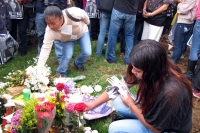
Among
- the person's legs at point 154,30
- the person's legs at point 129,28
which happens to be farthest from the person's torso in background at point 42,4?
the person's legs at point 154,30

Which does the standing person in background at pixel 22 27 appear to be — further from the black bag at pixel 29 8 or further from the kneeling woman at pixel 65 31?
the kneeling woman at pixel 65 31

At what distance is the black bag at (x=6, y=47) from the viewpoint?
4.20m

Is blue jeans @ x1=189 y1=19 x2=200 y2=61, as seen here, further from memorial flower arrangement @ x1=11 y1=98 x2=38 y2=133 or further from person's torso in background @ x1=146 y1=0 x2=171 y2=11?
memorial flower arrangement @ x1=11 y1=98 x2=38 y2=133

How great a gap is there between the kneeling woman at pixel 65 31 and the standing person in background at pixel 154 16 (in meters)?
1.22

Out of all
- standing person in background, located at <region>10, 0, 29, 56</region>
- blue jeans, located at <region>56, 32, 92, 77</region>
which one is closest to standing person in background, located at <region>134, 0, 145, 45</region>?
blue jeans, located at <region>56, 32, 92, 77</region>

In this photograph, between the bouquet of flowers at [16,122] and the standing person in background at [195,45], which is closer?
the bouquet of flowers at [16,122]

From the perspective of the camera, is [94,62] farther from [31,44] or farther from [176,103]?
[176,103]

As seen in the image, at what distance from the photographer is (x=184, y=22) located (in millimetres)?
3908

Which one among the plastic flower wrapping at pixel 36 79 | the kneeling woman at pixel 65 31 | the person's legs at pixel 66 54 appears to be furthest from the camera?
the person's legs at pixel 66 54

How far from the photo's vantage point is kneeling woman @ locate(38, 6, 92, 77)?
3111 millimetres

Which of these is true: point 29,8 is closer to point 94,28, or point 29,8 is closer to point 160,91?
point 94,28

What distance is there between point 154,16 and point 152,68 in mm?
2679

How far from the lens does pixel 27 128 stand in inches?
79.7

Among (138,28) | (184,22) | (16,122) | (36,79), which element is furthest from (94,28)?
(16,122)
